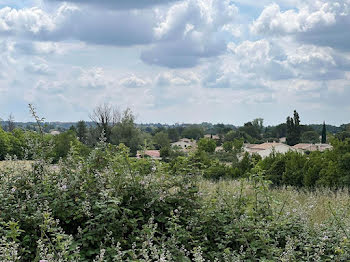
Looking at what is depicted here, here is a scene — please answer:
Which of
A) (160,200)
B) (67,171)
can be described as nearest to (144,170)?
(160,200)

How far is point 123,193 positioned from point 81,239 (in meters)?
0.81

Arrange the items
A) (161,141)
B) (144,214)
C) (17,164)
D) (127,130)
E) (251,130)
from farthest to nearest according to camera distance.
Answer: (251,130)
(127,130)
(161,141)
(17,164)
(144,214)

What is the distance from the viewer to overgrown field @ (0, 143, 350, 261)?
4.01 metres

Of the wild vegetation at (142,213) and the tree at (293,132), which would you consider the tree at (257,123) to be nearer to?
the tree at (293,132)

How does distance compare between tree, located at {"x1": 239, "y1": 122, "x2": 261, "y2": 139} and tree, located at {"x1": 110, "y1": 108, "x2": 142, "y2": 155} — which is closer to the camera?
tree, located at {"x1": 110, "y1": 108, "x2": 142, "y2": 155}

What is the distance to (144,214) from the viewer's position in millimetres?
4582

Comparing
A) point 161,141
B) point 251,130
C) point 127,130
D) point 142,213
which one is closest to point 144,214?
point 142,213

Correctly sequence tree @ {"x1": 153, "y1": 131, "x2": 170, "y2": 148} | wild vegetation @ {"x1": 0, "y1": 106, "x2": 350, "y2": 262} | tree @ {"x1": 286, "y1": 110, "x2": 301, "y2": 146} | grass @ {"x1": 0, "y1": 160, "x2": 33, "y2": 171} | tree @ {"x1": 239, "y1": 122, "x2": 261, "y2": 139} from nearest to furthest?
wild vegetation @ {"x1": 0, "y1": 106, "x2": 350, "y2": 262} < grass @ {"x1": 0, "y1": 160, "x2": 33, "y2": 171} < tree @ {"x1": 153, "y1": 131, "x2": 170, "y2": 148} < tree @ {"x1": 286, "y1": 110, "x2": 301, "y2": 146} < tree @ {"x1": 239, "y1": 122, "x2": 261, "y2": 139}

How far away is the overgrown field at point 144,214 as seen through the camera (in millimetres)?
4008

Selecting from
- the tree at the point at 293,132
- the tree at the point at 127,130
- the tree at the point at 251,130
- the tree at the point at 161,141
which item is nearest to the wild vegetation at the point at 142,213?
the tree at the point at 161,141

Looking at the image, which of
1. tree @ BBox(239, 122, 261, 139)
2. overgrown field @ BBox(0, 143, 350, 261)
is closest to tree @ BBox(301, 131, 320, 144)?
tree @ BBox(239, 122, 261, 139)

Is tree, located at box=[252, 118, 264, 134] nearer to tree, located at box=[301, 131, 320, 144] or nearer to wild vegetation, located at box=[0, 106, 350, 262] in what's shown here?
tree, located at box=[301, 131, 320, 144]

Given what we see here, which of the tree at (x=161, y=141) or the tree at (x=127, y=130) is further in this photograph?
the tree at (x=127, y=130)

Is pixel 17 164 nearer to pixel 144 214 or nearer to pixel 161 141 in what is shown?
pixel 144 214
